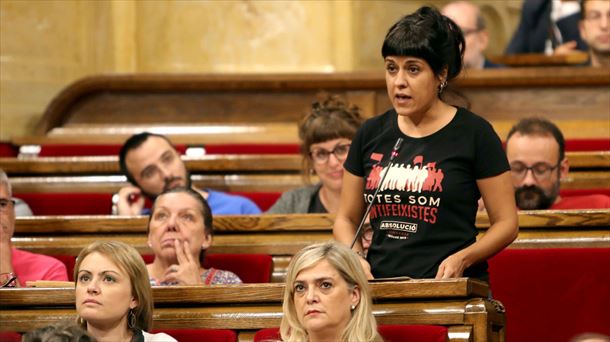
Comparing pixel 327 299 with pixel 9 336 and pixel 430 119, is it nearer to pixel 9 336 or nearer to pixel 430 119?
pixel 430 119

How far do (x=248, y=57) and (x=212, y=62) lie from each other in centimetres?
9

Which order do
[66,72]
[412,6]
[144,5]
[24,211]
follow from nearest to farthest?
[24,211] < [66,72] < [144,5] < [412,6]

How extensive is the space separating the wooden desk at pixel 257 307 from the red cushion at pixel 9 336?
0.02 metres

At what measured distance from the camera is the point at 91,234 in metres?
1.98

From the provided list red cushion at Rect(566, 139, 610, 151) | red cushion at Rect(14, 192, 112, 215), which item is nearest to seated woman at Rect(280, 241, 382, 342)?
red cushion at Rect(14, 192, 112, 215)

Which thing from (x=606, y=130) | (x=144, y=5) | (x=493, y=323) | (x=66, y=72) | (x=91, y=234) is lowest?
(x=493, y=323)

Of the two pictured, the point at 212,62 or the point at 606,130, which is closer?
the point at 606,130

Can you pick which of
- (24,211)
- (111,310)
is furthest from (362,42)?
(111,310)

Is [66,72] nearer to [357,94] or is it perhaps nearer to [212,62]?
[212,62]

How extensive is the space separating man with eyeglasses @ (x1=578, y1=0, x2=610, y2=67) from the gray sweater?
813mm

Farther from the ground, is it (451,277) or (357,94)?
(357,94)

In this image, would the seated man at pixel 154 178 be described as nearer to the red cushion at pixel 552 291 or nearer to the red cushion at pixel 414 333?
the red cushion at pixel 552 291

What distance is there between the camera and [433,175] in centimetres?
141

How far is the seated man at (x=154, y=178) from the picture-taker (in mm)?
2176
